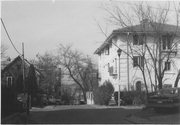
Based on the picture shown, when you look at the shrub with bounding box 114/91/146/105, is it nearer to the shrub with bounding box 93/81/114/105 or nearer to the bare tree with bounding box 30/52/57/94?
the shrub with bounding box 93/81/114/105

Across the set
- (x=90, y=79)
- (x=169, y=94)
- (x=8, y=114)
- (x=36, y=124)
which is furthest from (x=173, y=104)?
(x=90, y=79)

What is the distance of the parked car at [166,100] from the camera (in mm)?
21172

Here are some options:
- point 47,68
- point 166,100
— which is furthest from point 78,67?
point 166,100

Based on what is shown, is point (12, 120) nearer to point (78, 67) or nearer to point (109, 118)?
point (109, 118)

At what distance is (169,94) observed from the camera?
2205 centimetres

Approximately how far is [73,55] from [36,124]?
172 feet

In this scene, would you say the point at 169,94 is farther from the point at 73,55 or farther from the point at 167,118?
the point at 73,55

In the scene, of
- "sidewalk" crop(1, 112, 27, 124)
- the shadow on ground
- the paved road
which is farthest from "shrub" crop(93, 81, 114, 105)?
"sidewalk" crop(1, 112, 27, 124)

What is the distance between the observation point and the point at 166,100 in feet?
70.4

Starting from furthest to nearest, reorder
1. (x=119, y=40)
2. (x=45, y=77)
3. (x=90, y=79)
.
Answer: (x=90, y=79), (x=45, y=77), (x=119, y=40)

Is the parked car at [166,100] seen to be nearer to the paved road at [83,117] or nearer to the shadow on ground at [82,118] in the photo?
the paved road at [83,117]

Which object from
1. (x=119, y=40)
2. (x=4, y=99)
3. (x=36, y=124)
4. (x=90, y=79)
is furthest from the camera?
(x=90, y=79)

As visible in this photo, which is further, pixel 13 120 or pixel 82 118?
pixel 82 118

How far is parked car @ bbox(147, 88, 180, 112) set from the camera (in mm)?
21172
